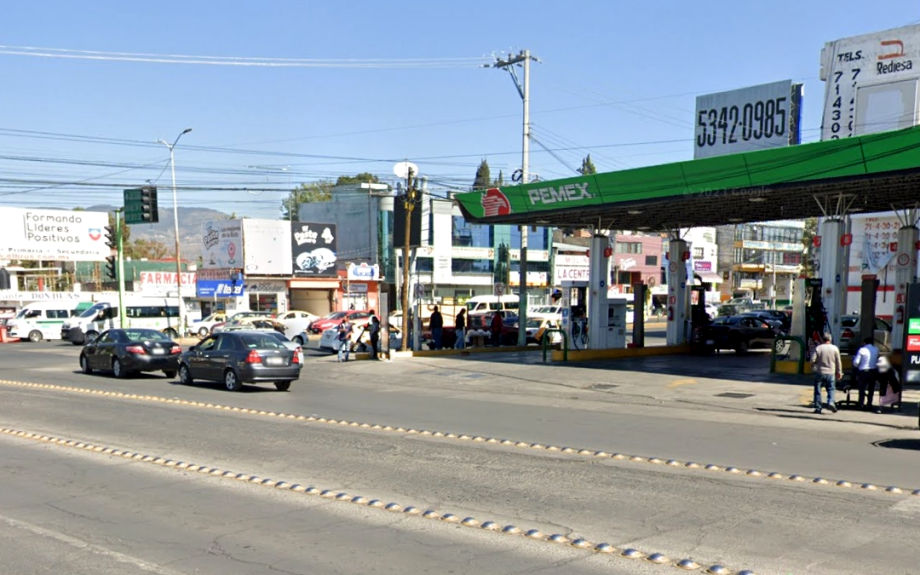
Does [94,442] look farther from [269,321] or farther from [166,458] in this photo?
[269,321]

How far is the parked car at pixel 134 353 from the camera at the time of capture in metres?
23.2

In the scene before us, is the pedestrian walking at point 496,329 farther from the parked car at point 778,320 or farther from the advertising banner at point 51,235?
the advertising banner at point 51,235

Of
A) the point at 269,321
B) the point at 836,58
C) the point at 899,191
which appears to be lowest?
the point at 269,321

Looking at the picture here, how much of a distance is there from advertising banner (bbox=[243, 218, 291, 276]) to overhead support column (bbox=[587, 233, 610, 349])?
36844mm

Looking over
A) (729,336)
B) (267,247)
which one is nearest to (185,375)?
(729,336)

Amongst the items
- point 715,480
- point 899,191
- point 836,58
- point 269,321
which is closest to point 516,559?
point 715,480

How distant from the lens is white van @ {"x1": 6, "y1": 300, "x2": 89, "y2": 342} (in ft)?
154

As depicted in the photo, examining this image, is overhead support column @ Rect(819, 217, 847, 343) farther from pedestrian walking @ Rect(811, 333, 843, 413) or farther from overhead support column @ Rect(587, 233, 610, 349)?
overhead support column @ Rect(587, 233, 610, 349)

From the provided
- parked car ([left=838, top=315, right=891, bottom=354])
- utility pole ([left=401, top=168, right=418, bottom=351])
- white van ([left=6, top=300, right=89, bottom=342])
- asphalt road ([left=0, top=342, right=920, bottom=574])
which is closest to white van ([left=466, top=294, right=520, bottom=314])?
utility pole ([left=401, top=168, right=418, bottom=351])

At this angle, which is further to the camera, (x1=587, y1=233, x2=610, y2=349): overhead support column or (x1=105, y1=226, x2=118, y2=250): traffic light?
(x1=105, y1=226, x2=118, y2=250): traffic light

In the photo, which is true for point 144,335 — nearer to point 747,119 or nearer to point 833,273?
point 833,273

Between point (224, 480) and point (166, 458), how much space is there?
72.2 inches

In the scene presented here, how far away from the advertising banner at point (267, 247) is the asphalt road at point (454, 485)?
137 ft

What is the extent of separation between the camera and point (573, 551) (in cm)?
696
